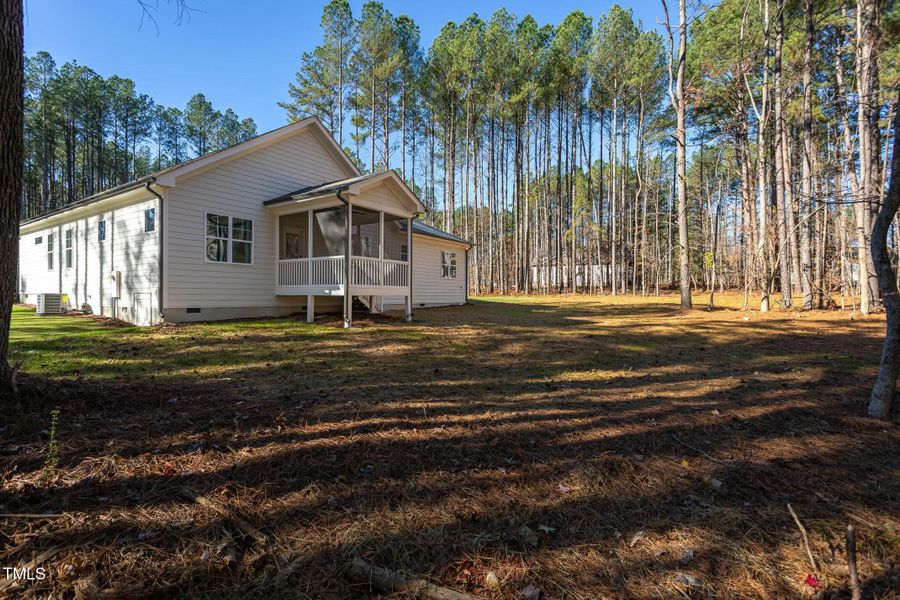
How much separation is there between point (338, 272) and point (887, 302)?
1044 centimetres

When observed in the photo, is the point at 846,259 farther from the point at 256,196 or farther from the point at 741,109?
the point at 256,196

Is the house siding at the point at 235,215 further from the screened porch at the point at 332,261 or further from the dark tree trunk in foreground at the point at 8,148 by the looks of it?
the dark tree trunk in foreground at the point at 8,148

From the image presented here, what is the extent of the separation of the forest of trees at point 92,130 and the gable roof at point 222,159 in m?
21.3

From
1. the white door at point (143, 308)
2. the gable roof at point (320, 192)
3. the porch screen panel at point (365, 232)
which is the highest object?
the gable roof at point (320, 192)

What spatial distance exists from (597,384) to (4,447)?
18.3 ft

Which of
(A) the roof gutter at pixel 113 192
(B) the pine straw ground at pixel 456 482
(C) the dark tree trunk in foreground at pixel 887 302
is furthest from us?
(A) the roof gutter at pixel 113 192

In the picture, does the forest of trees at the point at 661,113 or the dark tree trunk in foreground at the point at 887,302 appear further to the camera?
the forest of trees at the point at 661,113

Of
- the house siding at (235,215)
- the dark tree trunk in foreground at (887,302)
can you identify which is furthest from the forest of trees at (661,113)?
the house siding at (235,215)

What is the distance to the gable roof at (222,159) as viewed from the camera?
9931 mm

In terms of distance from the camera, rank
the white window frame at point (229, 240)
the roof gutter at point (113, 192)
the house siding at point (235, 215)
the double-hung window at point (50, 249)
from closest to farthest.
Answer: the roof gutter at point (113, 192), the house siding at point (235, 215), the white window frame at point (229, 240), the double-hung window at point (50, 249)

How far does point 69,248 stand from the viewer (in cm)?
1410

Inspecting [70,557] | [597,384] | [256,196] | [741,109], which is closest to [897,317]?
[597,384]

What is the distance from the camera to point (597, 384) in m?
5.16

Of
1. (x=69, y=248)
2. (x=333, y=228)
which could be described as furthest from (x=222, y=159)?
(x=69, y=248)
